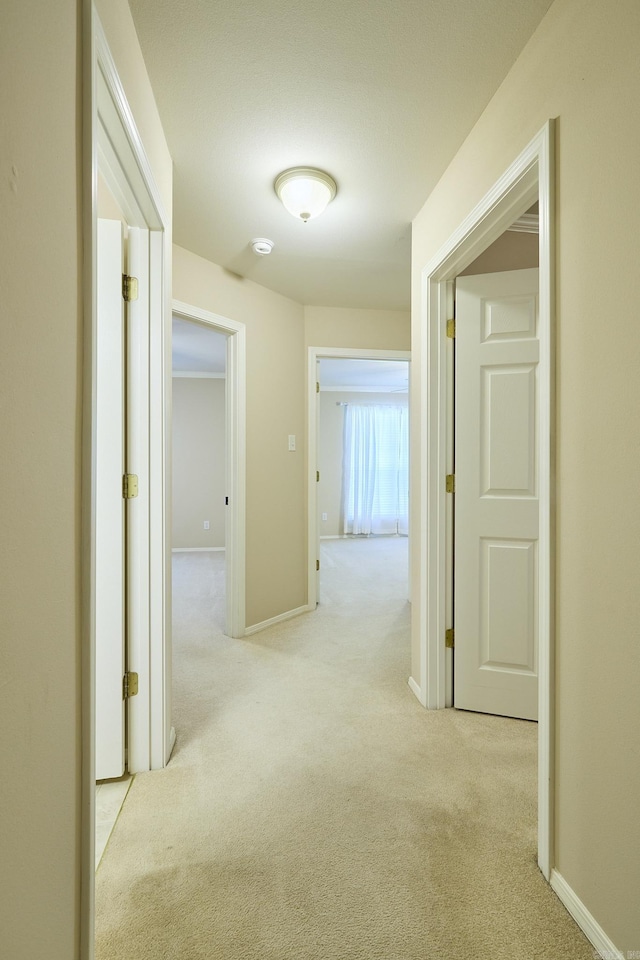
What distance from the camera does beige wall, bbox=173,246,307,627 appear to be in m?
3.28

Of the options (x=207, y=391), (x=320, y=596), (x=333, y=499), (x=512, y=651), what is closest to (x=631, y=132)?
(x=512, y=651)

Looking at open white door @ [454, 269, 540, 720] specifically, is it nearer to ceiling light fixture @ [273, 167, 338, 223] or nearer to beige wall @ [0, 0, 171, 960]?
ceiling light fixture @ [273, 167, 338, 223]

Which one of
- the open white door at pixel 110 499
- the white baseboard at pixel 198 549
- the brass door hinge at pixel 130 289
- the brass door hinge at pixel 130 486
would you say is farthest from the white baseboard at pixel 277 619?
the white baseboard at pixel 198 549

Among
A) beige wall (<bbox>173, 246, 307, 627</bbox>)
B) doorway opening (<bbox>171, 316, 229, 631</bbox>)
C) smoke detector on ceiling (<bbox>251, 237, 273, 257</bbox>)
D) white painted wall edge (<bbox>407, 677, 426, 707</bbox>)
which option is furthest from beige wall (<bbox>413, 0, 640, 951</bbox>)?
doorway opening (<bbox>171, 316, 229, 631</bbox>)

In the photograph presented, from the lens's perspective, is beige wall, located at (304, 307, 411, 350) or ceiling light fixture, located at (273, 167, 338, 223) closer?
ceiling light fixture, located at (273, 167, 338, 223)

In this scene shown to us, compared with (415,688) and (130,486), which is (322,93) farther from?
(415,688)

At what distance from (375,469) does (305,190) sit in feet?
19.6

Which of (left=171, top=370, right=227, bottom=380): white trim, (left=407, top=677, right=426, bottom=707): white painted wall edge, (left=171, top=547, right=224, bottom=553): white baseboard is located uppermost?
(left=171, top=370, right=227, bottom=380): white trim

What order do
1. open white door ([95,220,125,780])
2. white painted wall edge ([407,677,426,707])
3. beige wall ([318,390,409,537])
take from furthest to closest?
1. beige wall ([318,390,409,537])
2. white painted wall edge ([407,677,426,707])
3. open white door ([95,220,125,780])

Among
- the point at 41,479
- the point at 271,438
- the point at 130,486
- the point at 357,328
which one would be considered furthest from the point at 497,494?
the point at 357,328

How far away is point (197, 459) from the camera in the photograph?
6.52 metres

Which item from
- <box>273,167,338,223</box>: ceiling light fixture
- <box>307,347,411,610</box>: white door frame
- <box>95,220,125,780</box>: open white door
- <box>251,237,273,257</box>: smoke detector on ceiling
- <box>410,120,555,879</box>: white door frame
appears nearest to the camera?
<box>410,120,555,879</box>: white door frame

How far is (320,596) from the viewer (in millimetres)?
4312

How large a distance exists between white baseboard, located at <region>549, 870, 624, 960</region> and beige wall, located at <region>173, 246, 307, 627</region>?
2327 mm
